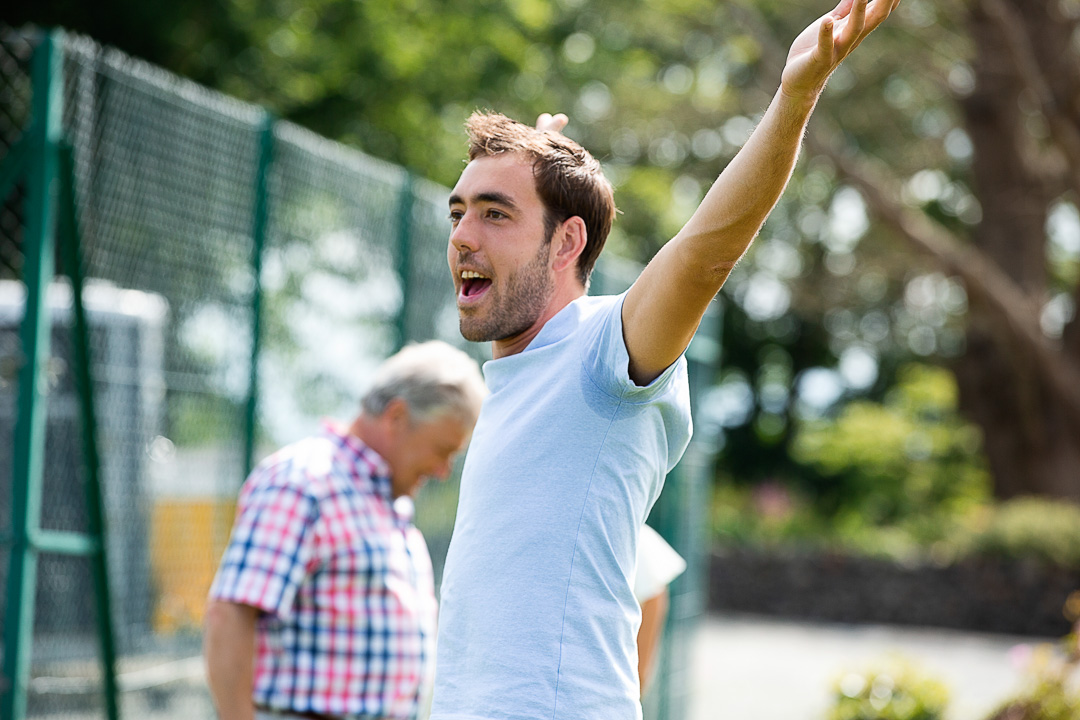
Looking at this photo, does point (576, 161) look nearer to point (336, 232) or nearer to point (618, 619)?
point (618, 619)

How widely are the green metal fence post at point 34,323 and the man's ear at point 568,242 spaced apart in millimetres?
1933

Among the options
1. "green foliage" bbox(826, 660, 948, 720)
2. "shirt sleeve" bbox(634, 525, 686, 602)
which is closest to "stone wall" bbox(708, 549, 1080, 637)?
"green foliage" bbox(826, 660, 948, 720)

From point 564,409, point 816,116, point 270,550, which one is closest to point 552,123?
point 564,409

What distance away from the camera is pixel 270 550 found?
295 centimetres

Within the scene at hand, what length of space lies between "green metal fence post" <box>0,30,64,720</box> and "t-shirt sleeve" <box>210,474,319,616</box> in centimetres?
74

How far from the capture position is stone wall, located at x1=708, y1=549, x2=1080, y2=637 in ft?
55.7

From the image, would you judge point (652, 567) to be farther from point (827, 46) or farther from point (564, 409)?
point (827, 46)

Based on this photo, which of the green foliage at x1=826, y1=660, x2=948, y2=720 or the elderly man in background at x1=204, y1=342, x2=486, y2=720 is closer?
the elderly man in background at x1=204, y1=342, x2=486, y2=720

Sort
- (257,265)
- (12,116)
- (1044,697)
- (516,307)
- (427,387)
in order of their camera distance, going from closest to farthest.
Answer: (516,307) → (427,387) → (12,116) → (257,265) → (1044,697)

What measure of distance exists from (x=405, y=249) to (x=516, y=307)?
341 cm

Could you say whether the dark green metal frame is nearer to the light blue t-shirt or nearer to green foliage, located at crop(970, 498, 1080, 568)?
the light blue t-shirt

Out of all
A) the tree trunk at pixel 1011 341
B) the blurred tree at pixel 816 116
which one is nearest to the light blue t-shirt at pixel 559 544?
the blurred tree at pixel 816 116

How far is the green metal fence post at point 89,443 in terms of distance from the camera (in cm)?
351

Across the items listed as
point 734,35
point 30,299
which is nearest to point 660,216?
point 734,35
